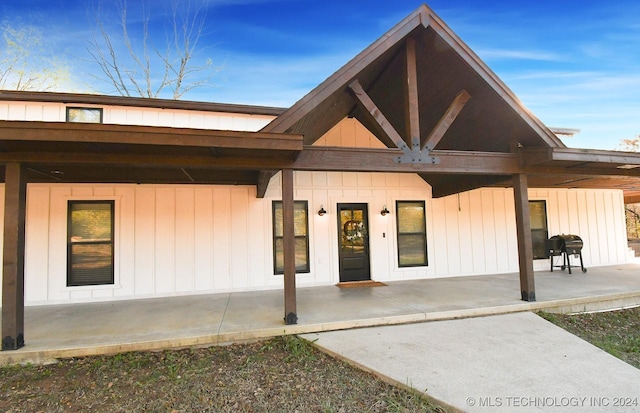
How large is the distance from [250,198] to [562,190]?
8053 mm

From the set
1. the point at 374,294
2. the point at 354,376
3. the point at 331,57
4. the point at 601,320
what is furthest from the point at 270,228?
the point at 331,57

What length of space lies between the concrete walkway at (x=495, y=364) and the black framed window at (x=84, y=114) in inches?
228

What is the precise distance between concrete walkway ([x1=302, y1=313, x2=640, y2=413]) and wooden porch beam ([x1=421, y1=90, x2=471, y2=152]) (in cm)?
249

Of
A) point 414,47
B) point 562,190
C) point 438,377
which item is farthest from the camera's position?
point 562,190

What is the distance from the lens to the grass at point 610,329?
376 cm

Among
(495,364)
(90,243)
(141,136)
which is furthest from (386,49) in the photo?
(90,243)

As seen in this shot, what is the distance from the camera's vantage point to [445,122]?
14.6ft

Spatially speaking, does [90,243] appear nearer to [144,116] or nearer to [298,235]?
[144,116]

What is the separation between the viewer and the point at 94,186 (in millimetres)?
5988

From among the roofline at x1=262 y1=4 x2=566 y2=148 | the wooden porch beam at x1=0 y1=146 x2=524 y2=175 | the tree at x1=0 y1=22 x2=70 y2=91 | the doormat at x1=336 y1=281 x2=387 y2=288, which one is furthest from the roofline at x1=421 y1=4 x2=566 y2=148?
the tree at x1=0 y1=22 x2=70 y2=91

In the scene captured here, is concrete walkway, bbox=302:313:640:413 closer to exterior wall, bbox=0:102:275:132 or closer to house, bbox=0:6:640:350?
house, bbox=0:6:640:350

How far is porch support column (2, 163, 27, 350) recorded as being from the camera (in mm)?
3453

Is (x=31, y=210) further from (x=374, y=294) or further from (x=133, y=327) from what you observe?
(x=374, y=294)

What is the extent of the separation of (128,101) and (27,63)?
914 centimetres
